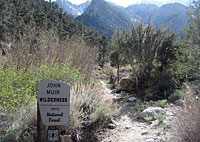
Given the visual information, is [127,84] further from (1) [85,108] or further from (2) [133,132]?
(1) [85,108]

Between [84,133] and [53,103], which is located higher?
[53,103]

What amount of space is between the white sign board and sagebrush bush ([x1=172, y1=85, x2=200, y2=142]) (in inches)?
78.4

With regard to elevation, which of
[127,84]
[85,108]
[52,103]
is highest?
[52,103]

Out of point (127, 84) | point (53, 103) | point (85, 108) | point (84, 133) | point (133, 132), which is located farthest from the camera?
point (127, 84)

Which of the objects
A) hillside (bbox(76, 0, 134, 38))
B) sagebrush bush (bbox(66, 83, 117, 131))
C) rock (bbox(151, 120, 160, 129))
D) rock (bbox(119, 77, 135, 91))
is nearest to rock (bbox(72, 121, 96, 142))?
sagebrush bush (bbox(66, 83, 117, 131))

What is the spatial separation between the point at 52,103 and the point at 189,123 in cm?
228

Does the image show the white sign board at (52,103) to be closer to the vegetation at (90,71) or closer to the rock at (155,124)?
the vegetation at (90,71)

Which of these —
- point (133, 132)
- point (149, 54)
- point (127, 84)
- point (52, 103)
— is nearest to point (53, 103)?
point (52, 103)

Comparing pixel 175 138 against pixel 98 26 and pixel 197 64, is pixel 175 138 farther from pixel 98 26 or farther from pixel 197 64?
pixel 98 26

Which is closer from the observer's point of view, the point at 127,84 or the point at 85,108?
the point at 85,108

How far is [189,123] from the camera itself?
2.91 metres

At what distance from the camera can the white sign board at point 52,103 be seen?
6.98 feet

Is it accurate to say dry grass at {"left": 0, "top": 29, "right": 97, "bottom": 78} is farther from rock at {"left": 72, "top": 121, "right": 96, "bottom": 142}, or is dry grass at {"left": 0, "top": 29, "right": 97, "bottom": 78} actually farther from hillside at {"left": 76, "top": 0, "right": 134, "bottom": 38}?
hillside at {"left": 76, "top": 0, "right": 134, "bottom": 38}

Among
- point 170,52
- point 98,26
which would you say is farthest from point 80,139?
point 98,26
